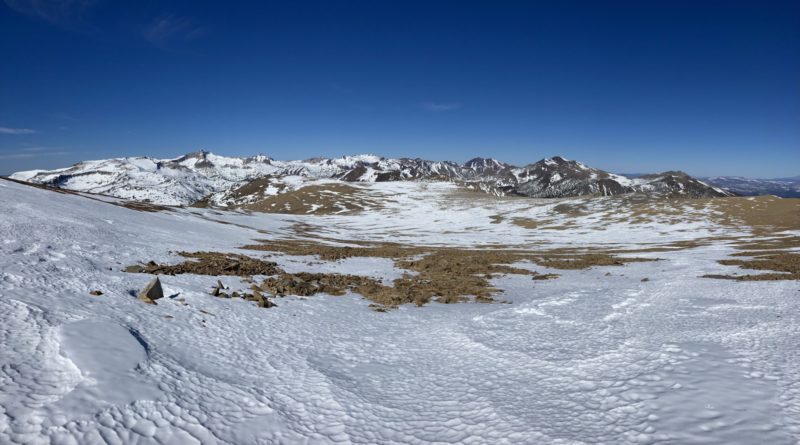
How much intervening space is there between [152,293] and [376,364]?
33.1ft

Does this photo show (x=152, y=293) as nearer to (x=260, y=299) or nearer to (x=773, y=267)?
(x=260, y=299)

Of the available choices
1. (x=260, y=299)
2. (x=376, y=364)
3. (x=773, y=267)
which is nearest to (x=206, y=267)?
(x=260, y=299)

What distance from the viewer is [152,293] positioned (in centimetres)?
1641

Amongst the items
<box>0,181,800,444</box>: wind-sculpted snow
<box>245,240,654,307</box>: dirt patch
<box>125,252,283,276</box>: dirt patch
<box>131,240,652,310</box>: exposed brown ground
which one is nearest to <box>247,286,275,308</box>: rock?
<box>0,181,800,444</box>: wind-sculpted snow

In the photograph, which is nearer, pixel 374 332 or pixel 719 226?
pixel 374 332

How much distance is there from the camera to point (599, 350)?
13453mm

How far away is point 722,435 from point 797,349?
7550 mm

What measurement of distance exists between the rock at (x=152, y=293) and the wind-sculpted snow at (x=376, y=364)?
A: 1.41 ft

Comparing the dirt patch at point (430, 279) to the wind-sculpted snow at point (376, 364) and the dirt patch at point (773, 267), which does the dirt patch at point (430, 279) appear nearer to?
the wind-sculpted snow at point (376, 364)

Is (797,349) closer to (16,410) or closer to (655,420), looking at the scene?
(655,420)

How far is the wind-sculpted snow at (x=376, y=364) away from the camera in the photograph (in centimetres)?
809

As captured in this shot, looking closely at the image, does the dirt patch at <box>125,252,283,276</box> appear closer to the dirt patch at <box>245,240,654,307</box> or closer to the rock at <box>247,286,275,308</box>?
the dirt patch at <box>245,240,654,307</box>

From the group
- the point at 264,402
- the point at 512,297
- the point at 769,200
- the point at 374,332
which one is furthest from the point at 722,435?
the point at 769,200

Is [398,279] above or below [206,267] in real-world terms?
below
